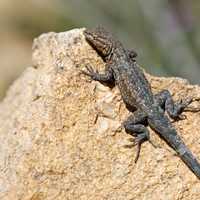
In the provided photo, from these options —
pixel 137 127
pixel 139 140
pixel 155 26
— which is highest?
pixel 155 26

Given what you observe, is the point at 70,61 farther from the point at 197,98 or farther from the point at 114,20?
the point at 114,20

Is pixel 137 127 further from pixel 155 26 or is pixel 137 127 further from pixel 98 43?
pixel 155 26

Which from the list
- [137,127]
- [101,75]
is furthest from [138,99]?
[101,75]

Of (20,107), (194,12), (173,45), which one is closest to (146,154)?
(20,107)

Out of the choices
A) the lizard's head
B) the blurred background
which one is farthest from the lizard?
the blurred background

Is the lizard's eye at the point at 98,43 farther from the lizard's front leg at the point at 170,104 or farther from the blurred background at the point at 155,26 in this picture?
the blurred background at the point at 155,26

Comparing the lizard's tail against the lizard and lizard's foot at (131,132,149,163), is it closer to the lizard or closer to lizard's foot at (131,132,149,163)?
the lizard
